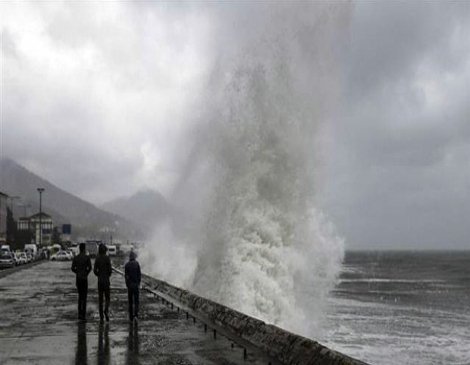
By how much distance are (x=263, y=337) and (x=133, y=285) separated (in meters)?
4.65

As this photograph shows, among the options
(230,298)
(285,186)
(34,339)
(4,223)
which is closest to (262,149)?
(285,186)

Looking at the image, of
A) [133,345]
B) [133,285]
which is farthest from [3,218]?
[133,345]

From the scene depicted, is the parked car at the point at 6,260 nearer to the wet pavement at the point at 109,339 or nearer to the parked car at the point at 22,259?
the parked car at the point at 22,259

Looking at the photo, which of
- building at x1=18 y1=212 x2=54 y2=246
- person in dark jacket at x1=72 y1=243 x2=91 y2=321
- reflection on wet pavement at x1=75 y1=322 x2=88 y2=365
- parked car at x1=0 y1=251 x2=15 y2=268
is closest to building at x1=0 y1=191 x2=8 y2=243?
building at x1=18 y1=212 x2=54 y2=246

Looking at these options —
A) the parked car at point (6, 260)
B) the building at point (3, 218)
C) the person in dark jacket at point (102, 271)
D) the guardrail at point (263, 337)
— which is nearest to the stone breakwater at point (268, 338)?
the guardrail at point (263, 337)

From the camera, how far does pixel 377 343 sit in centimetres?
2756

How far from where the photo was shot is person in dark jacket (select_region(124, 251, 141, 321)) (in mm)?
14035

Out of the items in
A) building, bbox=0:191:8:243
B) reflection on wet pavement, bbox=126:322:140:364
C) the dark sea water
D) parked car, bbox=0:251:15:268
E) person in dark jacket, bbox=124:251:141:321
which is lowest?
the dark sea water

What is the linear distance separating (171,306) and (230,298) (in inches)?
153

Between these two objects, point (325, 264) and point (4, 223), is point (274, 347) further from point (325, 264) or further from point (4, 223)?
point (4, 223)

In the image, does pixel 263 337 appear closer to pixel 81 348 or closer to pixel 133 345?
pixel 133 345

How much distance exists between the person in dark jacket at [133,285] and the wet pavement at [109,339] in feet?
1.02

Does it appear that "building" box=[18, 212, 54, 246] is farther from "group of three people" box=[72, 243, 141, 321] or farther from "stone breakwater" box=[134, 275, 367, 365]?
"stone breakwater" box=[134, 275, 367, 365]

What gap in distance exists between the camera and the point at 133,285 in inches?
553
